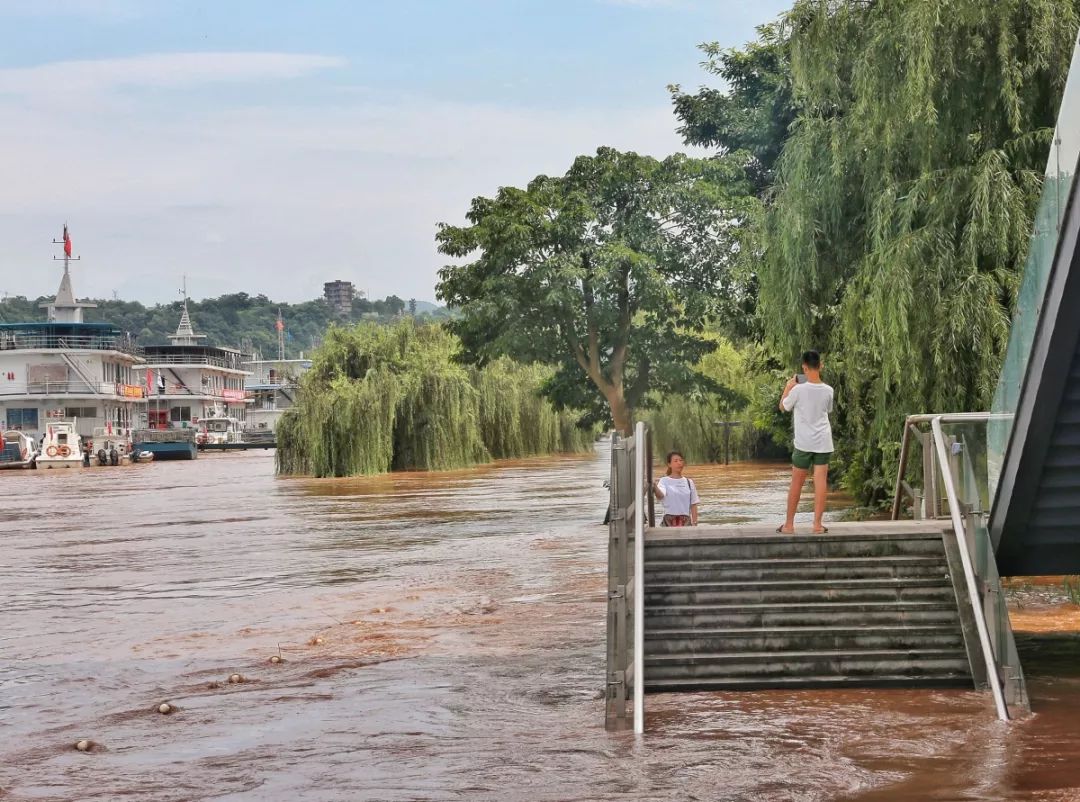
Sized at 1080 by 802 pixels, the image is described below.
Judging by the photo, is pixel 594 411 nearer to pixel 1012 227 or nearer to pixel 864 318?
pixel 864 318

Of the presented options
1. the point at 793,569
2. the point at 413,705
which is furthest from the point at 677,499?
the point at 413,705

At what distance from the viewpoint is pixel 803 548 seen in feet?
38.9

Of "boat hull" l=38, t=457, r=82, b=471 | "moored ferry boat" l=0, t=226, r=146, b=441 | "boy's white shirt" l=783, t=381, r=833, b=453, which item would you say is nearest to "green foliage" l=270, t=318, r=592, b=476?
"boat hull" l=38, t=457, r=82, b=471

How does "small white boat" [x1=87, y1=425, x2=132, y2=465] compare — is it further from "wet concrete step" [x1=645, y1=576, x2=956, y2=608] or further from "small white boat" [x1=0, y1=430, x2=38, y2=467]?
"wet concrete step" [x1=645, y1=576, x2=956, y2=608]

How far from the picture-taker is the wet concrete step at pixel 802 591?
11.3 m

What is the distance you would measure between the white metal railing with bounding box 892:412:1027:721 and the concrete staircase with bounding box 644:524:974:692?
298mm

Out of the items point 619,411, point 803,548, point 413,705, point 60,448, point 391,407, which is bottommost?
point 413,705

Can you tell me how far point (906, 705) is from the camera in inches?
395

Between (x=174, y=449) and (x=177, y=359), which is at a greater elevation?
(x=177, y=359)

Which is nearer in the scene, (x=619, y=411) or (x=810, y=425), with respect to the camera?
(x=810, y=425)

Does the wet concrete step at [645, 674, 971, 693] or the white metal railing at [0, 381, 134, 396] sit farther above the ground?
the white metal railing at [0, 381, 134, 396]

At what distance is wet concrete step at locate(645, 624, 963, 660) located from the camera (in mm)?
10922

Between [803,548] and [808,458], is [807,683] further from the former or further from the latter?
[808,458]

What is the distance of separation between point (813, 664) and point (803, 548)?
135cm
